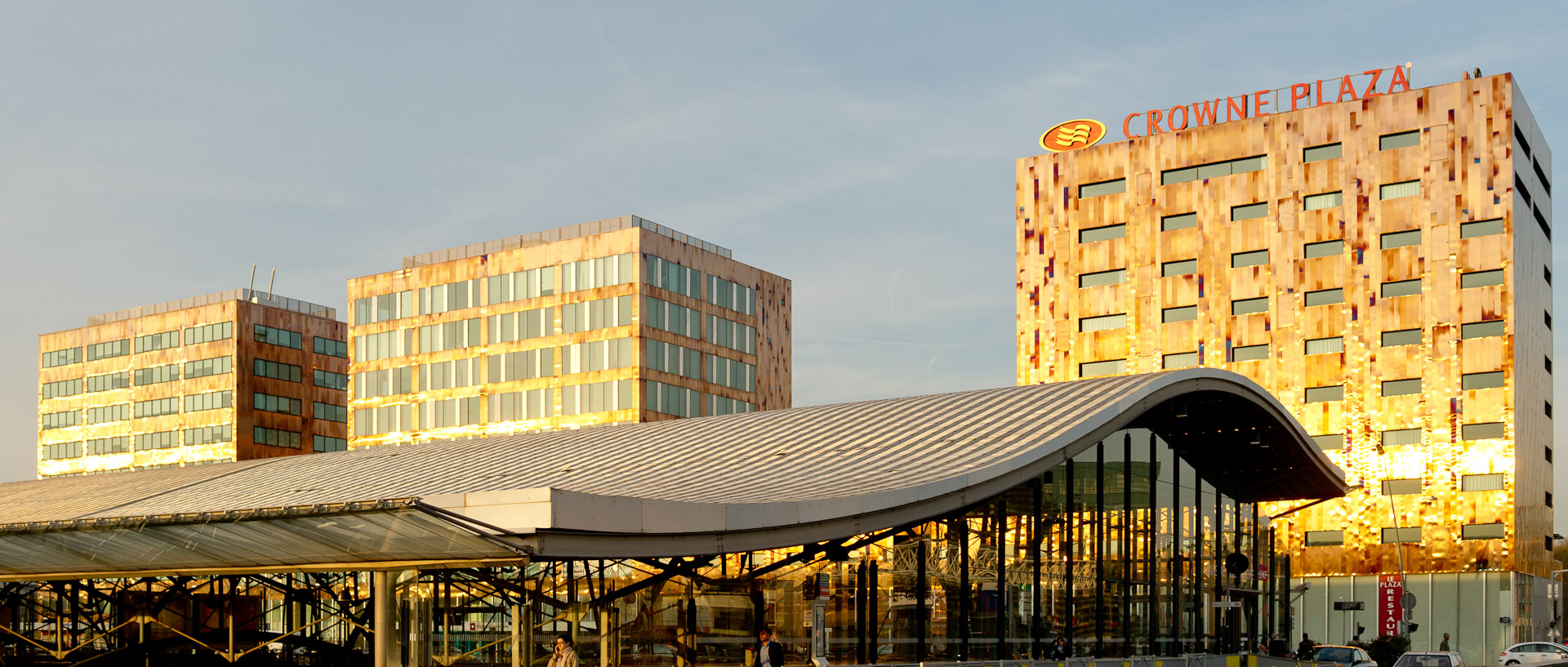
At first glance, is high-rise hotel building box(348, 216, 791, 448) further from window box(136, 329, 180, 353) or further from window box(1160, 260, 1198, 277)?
window box(1160, 260, 1198, 277)

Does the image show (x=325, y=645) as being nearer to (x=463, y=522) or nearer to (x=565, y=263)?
(x=463, y=522)

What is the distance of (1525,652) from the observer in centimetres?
5441

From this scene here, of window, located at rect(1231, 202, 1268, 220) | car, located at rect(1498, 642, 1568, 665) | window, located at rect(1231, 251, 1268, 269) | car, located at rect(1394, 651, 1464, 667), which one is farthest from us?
window, located at rect(1231, 202, 1268, 220)

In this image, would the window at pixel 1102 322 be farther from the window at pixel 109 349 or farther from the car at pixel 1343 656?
the window at pixel 109 349

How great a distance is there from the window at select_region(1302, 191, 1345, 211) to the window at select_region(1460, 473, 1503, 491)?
17024mm

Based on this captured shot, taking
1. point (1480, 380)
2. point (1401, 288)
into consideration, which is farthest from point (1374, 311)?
point (1480, 380)

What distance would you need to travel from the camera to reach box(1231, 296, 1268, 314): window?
9169 centimetres

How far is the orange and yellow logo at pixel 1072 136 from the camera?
100062 millimetres

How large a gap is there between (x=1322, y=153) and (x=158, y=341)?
294 feet

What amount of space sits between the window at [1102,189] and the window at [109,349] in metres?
78.6

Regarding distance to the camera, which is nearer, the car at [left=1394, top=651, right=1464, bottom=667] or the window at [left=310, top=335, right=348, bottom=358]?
the car at [left=1394, top=651, right=1464, bottom=667]

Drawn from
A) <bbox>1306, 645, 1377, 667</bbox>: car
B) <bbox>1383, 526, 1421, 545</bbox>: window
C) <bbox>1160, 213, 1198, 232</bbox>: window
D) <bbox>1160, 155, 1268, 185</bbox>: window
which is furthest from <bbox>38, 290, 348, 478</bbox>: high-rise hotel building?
<bbox>1306, 645, 1377, 667</bbox>: car

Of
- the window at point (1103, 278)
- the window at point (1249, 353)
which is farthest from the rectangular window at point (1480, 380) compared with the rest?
the window at point (1103, 278)

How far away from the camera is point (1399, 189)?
289 feet
